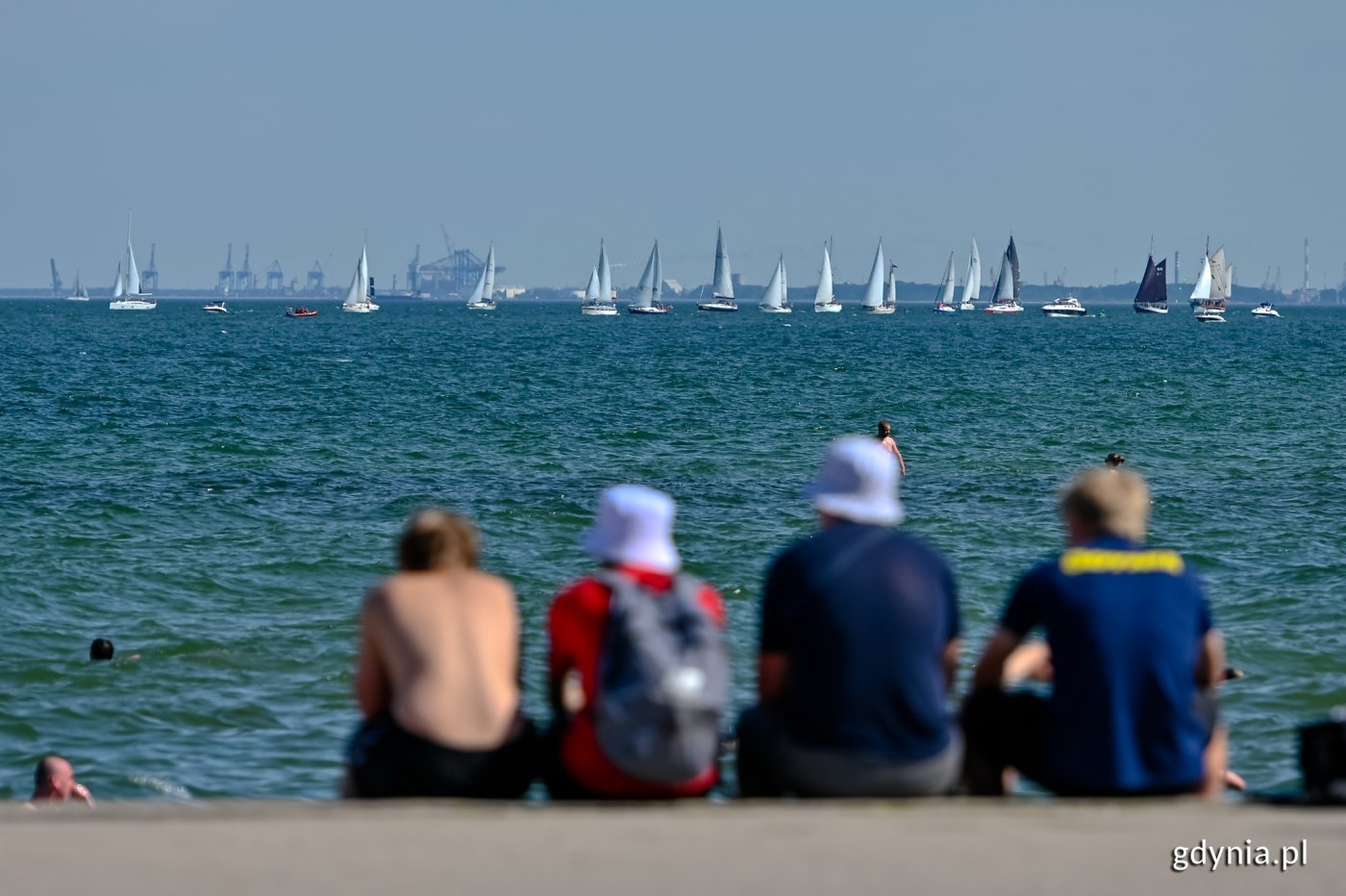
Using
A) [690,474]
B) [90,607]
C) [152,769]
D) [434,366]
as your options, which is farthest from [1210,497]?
[434,366]

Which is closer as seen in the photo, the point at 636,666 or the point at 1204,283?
the point at 636,666

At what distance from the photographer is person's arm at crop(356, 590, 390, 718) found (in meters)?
5.45

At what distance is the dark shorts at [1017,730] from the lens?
18.4 ft

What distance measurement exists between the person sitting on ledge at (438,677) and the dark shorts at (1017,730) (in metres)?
1.49

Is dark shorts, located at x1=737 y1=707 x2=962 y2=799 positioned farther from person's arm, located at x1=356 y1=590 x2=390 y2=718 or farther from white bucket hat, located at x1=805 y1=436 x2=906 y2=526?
person's arm, located at x1=356 y1=590 x2=390 y2=718

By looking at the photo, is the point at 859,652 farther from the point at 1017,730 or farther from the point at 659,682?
the point at 1017,730

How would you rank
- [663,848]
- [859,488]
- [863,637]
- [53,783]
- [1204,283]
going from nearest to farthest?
[663,848] < [863,637] < [859,488] < [53,783] < [1204,283]

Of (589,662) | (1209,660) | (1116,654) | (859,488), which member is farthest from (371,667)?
(1209,660)

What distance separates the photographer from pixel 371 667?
5527 mm

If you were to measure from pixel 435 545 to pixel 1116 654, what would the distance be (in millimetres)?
2110

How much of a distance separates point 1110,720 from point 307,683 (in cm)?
995

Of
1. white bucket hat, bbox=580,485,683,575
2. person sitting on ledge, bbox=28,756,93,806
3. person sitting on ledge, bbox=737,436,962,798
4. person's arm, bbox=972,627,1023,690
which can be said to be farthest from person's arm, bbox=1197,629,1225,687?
person sitting on ledge, bbox=28,756,93,806

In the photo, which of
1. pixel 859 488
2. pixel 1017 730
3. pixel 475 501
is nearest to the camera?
pixel 859 488

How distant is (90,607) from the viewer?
18203 mm
